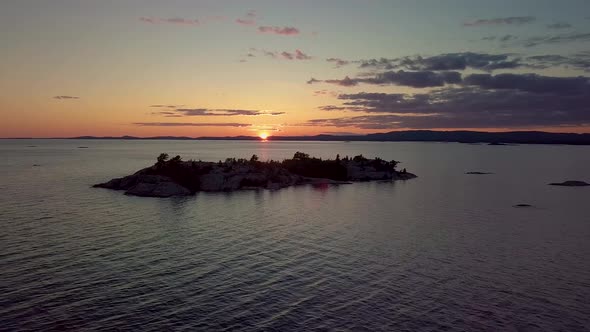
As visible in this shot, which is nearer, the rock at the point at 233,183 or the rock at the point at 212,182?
the rock at the point at 212,182

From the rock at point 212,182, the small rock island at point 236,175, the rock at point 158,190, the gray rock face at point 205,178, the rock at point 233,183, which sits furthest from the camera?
the rock at point 233,183

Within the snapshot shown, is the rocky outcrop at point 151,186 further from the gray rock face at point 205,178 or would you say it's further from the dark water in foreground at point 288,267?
the dark water in foreground at point 288,267

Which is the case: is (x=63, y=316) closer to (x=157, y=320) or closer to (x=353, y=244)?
(x=157, y=320)

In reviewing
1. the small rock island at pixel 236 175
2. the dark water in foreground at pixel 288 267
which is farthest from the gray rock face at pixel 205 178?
the dark water in foreground at pixel 288 267

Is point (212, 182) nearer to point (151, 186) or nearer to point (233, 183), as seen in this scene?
point (233, 183)

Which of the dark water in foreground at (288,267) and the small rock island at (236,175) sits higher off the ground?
the small rock island at (236,175)

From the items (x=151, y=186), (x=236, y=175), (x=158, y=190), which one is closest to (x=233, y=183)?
(x=236, y=175)
